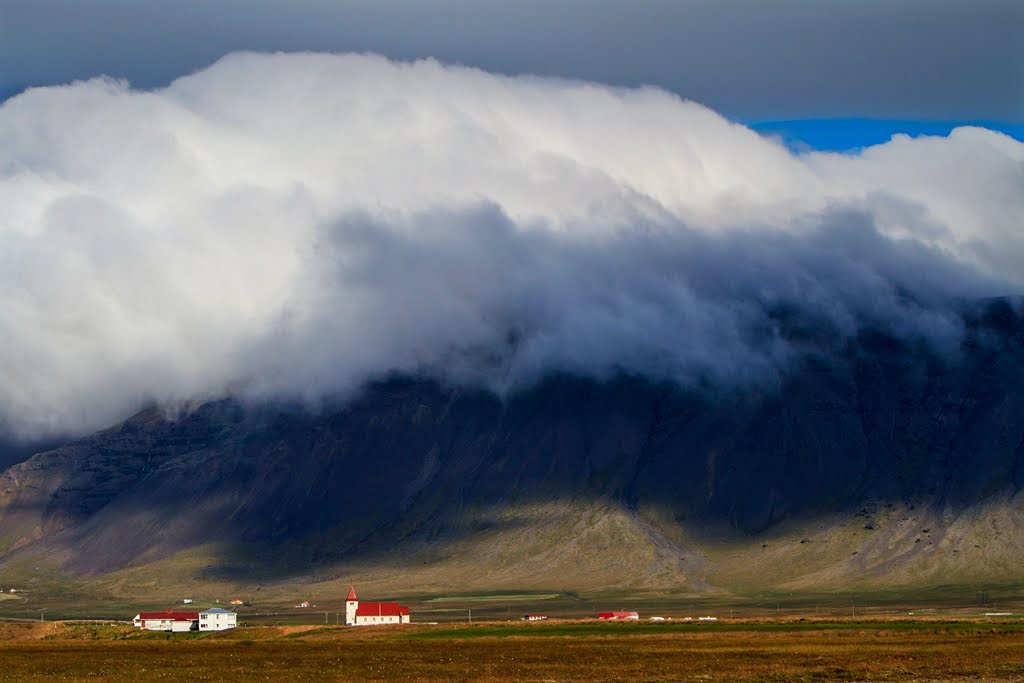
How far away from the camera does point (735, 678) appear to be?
120m

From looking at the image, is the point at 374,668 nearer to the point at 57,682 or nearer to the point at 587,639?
the point at 57,682

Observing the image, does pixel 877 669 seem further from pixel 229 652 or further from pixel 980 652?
pixel 229 652

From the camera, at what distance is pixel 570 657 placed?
479 ft

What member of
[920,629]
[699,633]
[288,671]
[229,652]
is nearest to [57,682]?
[288,671]

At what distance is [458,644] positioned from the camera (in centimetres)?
17662

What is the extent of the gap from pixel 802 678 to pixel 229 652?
6893 cm

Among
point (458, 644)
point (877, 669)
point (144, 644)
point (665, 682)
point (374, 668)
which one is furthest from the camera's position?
point (144, 644)

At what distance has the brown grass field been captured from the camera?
124688 millimetres

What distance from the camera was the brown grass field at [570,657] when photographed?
125m

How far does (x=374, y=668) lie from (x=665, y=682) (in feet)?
96.1

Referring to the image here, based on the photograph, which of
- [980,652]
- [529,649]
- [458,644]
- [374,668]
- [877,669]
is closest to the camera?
[877,669]

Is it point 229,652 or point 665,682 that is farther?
point 229,652

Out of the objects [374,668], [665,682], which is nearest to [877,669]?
[665,682]

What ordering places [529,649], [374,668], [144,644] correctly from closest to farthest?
[374,668], [529,649], [144,644]
